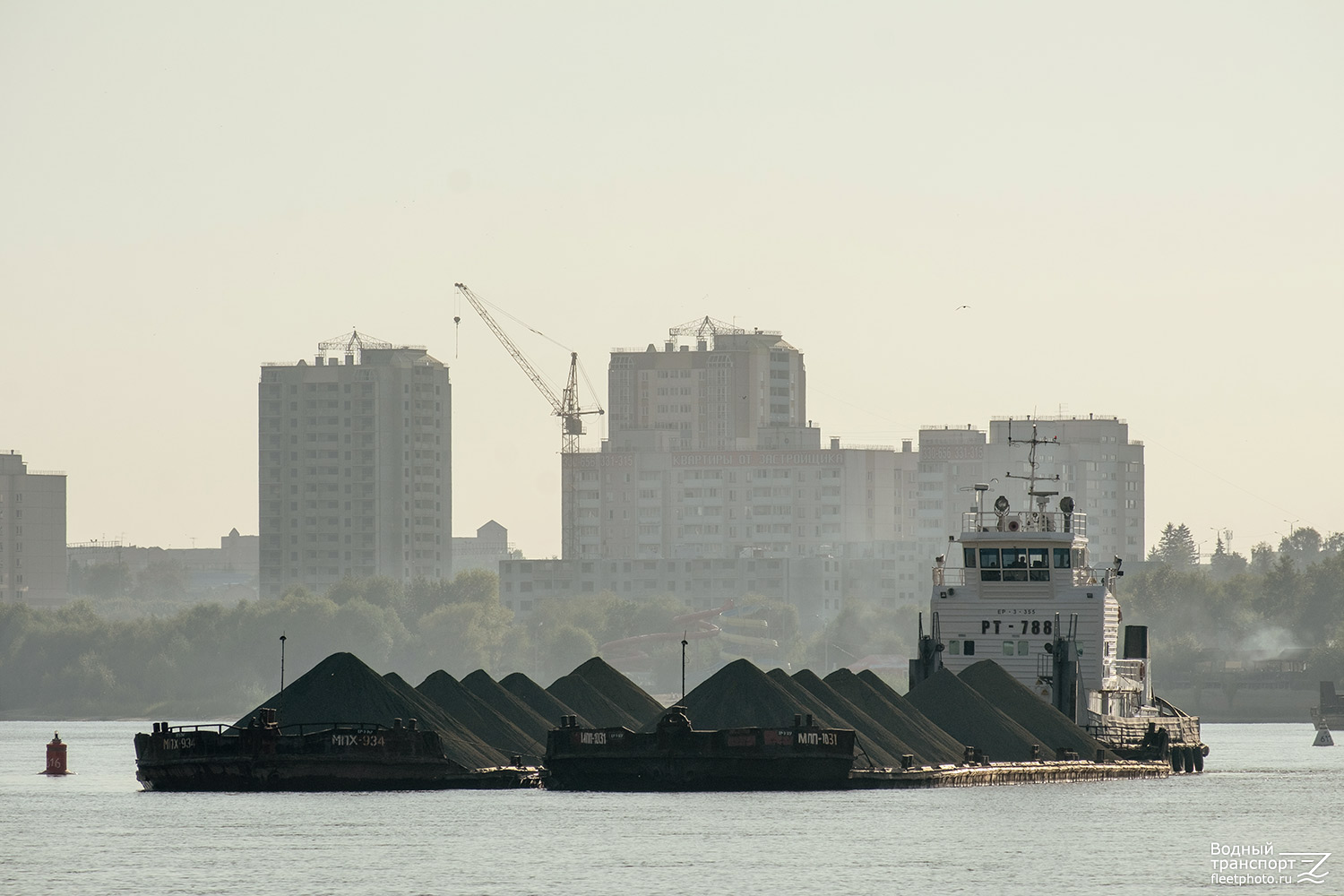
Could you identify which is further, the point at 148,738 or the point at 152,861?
the point at 148,738

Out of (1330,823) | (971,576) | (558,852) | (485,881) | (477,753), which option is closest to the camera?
(485,881)

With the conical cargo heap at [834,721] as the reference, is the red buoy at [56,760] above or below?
below

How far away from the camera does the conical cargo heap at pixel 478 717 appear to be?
9806 centimetres

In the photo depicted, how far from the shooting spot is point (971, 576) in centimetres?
10962

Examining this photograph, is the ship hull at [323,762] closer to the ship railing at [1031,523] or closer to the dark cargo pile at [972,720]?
the dark cargo pile at [972,720]

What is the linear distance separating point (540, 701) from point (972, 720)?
17.3m

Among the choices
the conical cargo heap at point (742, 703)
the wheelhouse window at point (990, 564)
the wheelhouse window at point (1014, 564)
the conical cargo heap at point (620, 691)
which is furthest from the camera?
the wheelhouse window at point (990, 564)

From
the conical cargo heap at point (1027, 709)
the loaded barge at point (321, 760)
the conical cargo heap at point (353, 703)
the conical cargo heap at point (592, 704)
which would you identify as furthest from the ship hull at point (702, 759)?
the conical cargo heap at point (1027, 709)

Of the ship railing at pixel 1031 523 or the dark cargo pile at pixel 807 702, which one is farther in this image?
the ship railing at pixel 1031 523

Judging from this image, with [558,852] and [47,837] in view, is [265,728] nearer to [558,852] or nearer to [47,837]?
[47,837]

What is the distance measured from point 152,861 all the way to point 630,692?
1518 inches

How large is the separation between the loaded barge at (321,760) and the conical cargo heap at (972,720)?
17594 mm

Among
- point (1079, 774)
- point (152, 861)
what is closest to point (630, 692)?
point (1079, 774)

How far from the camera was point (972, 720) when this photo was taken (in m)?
100
